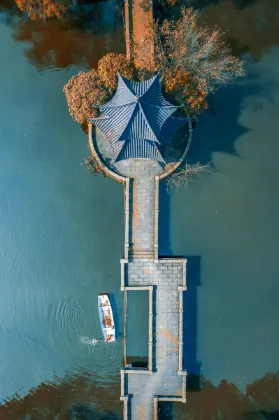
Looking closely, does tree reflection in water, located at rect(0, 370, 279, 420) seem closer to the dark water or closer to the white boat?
the dark water

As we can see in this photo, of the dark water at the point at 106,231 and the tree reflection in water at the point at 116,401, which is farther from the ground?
the dark water at the point at 106,231

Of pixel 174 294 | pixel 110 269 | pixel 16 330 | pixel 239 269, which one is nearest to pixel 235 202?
pixel 239 269

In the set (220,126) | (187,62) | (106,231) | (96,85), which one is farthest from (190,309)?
(187,62)

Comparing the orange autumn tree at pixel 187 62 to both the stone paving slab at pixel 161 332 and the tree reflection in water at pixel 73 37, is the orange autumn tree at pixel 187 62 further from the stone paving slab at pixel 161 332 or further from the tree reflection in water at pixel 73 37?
the stone paving slab at pixel 161 332

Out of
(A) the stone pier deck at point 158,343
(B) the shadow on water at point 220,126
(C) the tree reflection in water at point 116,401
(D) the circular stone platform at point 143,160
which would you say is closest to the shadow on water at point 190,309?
A: (A) the stone pier deck at point 158,343

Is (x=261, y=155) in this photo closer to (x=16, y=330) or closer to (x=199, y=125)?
(x=199, y=125)

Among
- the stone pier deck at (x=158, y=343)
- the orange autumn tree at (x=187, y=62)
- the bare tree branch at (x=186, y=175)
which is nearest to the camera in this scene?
the orange autumn tree at (x=187, y=62)
